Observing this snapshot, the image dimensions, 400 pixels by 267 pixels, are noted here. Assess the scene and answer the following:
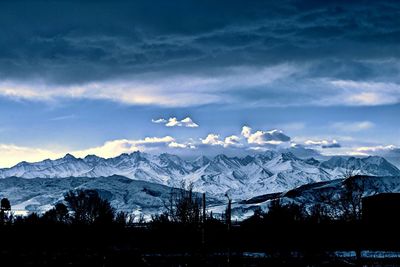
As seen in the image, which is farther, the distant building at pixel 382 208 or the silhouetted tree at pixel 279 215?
the distant building at pixel 382 208

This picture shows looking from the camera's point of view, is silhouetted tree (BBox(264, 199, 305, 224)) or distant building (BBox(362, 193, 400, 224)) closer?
silhouetted tree (BBox(264, 199, 305, 224))

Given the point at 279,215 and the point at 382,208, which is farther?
the point at 382,208

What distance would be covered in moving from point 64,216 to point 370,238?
6255cm

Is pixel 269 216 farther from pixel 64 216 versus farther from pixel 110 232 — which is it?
pixel 64 216

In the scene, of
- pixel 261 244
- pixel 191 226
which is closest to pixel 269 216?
pixel 261 244

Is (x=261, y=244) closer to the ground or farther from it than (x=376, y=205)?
closer to the ground

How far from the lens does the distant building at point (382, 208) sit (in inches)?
3287

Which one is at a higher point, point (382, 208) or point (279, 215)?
point (382, 208)

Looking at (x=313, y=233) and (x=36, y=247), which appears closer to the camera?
(x=36, y=247)

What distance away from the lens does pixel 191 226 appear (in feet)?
242

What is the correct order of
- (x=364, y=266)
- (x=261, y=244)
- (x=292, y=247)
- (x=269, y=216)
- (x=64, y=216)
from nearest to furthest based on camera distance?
1. (x=364, y=266)
2. (x=292, y=247)
3. (x=261, y=244)
4. (x=269, y=216)
5. (x=64, y=216)

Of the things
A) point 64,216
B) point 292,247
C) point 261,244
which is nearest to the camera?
A: point 292,247

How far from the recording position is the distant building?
83500 mm

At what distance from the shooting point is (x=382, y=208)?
85438mm
